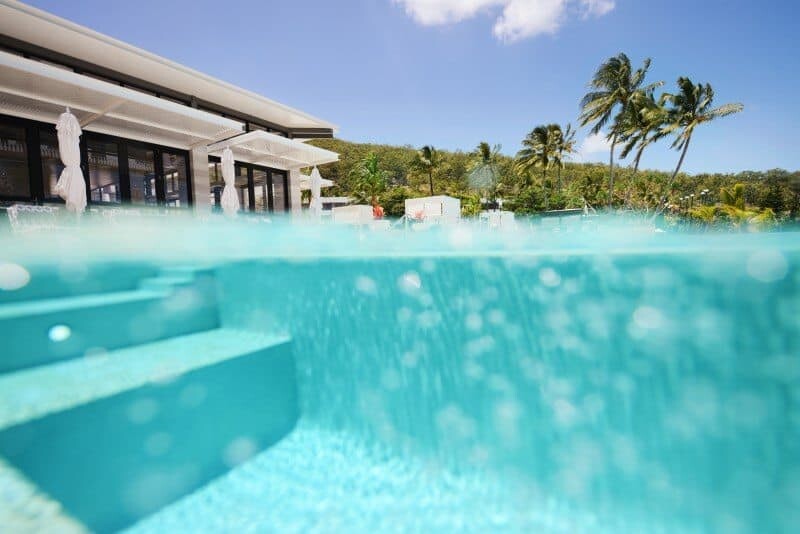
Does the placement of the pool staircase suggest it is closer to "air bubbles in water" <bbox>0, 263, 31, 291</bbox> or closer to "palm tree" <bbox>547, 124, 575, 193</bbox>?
"air bubbles in water" <bbox>0, 263, 31, 291</bbox>

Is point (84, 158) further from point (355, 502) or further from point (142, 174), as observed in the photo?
point (355, 502)

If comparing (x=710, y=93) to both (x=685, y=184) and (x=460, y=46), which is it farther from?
(x=685, y=184)

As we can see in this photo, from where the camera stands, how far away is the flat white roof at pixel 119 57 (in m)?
8.09

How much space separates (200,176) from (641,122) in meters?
28.8

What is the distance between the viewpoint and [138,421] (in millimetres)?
2994

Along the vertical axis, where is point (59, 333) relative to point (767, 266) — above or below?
below

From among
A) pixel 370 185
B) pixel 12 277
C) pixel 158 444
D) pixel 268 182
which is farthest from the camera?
pixel 370 185

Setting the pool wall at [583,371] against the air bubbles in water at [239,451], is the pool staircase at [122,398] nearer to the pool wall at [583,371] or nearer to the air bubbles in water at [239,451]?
the air bubbles in water at [239,451]

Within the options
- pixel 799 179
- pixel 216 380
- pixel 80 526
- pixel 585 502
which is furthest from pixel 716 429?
pixel 799 179

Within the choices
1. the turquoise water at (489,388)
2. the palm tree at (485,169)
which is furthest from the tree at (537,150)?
the turquoise water at (489,388)

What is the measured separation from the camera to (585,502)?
3.26m

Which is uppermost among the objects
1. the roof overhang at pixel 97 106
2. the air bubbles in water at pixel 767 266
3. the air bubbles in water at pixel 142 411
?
the roof overhang at pixel 97 106

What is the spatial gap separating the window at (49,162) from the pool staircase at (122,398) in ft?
19.0

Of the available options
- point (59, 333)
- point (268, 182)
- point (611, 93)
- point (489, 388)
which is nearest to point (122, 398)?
point (59, 333)
